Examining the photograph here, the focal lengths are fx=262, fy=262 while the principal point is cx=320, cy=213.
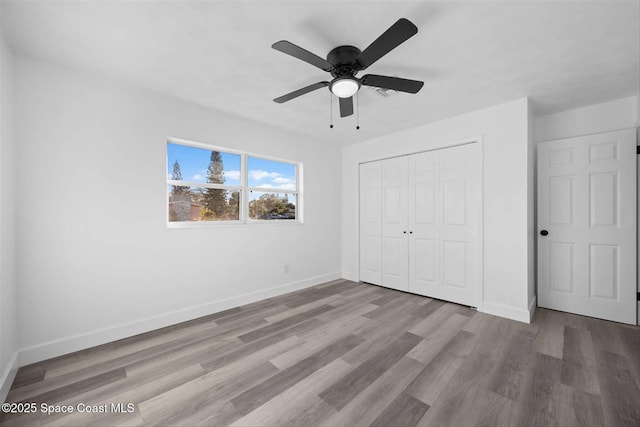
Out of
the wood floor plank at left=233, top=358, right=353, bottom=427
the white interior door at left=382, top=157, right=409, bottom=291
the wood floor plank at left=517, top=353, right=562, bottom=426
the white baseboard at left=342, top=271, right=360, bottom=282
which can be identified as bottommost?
the wood floor plank at left=517, top=353, right=562, bottom=426

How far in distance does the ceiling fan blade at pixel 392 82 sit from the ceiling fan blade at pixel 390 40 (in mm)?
123

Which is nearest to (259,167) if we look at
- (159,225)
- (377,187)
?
(159,225)

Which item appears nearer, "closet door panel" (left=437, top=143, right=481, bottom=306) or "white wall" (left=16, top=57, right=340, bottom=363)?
"white wall" (left=16, top=57, right=340, bottom=363)

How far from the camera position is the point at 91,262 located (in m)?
2.43

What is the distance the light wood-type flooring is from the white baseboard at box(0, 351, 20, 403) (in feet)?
0.16

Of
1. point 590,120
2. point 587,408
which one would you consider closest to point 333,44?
point 587,408

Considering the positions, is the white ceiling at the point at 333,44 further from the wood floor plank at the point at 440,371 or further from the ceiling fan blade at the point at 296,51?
the wood floor plank at the point at 440,371

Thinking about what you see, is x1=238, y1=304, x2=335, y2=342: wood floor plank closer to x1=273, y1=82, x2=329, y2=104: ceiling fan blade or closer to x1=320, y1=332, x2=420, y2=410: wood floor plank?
x1=320, y1=332, x2=420, y2=410: wood floor plank

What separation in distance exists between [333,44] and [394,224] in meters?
2.92

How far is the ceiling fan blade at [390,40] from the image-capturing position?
57.0 inches

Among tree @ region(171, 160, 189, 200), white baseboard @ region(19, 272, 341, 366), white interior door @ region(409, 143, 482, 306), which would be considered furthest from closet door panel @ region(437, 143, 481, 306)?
tree @ region(171, 160, 189, 200)

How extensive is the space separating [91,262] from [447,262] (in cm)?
409

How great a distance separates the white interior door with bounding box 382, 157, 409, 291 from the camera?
4121mm

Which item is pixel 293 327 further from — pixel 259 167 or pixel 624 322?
pixel 624 322
